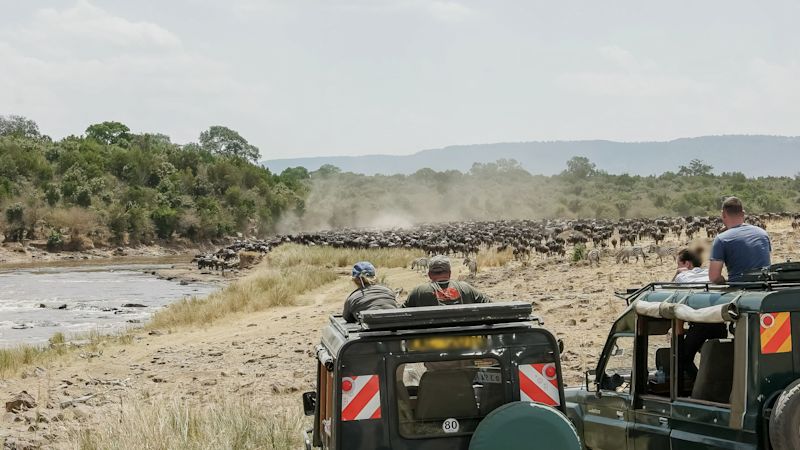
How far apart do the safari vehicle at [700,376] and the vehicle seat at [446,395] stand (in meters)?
1.53

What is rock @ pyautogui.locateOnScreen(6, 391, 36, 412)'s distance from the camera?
14.6 metres

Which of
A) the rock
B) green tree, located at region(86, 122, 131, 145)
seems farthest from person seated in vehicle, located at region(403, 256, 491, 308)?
green tree, located at region(86, 122, 131, 145)

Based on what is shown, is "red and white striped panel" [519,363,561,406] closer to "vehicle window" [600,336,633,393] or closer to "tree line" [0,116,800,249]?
"vehicle window" [600,336,633,393]

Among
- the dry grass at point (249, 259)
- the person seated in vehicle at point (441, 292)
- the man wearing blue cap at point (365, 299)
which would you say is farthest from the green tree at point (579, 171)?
the man wearing blue cap at point (365, 299)

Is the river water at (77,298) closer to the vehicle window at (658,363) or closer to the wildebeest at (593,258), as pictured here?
the wildebeest at (593,258)

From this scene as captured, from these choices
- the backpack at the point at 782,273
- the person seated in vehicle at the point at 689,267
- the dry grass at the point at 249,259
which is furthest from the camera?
the dry grass at the point at 249,259

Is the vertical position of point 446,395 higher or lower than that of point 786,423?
higher

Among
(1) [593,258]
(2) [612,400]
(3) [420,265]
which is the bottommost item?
(3) [420,265]

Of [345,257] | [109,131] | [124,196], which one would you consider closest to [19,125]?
[109,131]

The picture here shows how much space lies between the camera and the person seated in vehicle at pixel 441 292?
709cm

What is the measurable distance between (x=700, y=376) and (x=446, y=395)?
5.94ft

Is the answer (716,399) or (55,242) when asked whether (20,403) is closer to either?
(716,399)

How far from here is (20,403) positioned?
48.9 ft

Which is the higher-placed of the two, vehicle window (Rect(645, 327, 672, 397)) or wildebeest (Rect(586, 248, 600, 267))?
vehicle window (Rect(645, 327, 672, 397))
